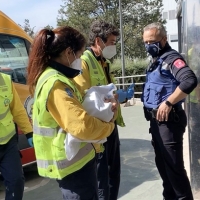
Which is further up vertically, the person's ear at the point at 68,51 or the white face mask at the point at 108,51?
the person's ear at the point at 68,51

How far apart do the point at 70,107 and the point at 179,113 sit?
1365 millimetres

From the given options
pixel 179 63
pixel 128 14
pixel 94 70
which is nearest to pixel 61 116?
pixel 94 70

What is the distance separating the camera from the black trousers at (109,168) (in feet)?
9.36

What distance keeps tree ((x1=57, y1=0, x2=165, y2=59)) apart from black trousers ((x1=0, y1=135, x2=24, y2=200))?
21.4m

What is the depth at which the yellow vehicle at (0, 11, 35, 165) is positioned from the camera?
4.44m

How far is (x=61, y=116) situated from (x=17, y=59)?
3135mm

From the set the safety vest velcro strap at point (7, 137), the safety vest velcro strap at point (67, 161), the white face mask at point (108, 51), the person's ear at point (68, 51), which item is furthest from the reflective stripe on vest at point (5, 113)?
the person's ear at point (68, 51)

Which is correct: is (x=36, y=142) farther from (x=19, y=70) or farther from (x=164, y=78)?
(x=19, y=70)

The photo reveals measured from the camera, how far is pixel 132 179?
4395 millimetres

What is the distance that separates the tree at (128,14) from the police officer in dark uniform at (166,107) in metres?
21.3

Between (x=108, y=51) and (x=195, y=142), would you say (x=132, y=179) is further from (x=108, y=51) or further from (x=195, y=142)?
(x=108, y=51)

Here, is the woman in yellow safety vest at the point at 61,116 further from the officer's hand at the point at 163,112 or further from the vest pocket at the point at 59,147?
the officer's hand at the point at 163,112

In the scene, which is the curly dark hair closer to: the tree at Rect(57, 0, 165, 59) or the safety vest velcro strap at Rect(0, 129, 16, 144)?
the safety vest velcro strap at Rect(0, 129, 16, 144)

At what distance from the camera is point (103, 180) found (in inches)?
113
